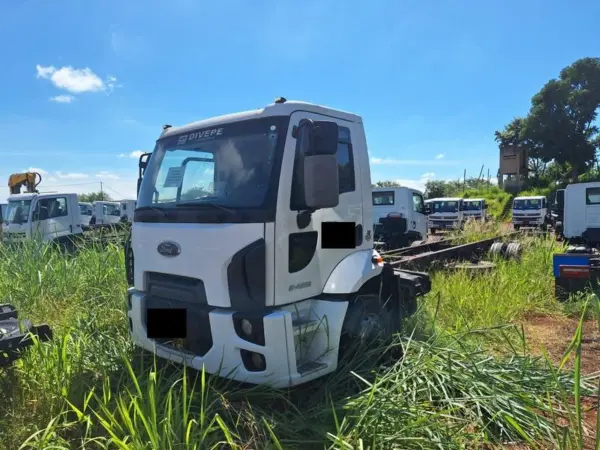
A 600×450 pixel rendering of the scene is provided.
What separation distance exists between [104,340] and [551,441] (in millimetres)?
3376

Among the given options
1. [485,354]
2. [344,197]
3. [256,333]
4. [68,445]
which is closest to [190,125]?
[344,197]

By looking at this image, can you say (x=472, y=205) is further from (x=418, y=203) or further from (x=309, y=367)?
(x=309, y=367)

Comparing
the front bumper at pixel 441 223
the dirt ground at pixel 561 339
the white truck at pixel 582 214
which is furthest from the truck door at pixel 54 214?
the front bumper at pixel 441 223

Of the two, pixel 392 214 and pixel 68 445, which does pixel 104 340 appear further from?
pixel 392 214

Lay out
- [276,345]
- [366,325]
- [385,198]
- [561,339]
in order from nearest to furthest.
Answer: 1. [276,345]
2. [366,325]
3. [561,339]
4. [385,198]

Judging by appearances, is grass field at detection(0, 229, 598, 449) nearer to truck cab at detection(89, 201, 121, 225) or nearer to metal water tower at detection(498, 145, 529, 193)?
truck cab at detection(89, 201, 121, 225)

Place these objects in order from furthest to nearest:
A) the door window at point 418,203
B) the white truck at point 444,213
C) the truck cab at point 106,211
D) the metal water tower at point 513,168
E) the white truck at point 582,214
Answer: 1. the metal water tower at point 513,168
2. the truck cab at point 106,211
3. the white truck at point 444,213
4. the door window at point 418,203
5. the white truck at point 582,214

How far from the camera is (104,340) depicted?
12.4ft

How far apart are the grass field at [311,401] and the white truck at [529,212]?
22.5 m

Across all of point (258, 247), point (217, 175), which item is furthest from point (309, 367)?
point (217, 175)

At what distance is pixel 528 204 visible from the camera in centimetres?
2456

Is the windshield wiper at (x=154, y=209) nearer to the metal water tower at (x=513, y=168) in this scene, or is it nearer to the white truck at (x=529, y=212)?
the white truck at (x=529, y=212)

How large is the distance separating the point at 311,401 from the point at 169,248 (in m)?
1.46

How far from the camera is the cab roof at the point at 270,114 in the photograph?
3.07 meters
